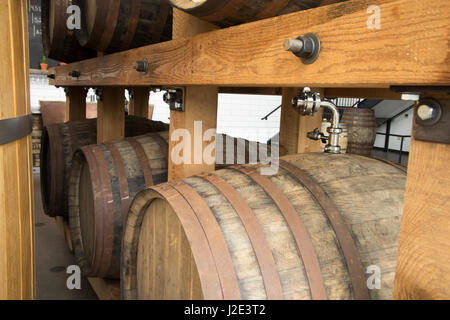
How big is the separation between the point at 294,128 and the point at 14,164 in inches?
76.1

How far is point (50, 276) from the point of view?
3430 millimetres

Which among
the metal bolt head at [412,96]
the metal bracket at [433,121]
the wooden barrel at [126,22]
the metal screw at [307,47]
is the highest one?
the wooden barrel at [126,22]

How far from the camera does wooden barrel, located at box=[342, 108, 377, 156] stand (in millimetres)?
5445

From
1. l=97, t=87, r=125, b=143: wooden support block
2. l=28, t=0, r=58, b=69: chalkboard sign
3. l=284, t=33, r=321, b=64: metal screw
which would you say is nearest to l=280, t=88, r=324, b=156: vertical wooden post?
l=97, t=87, r=125, b=143: wooden support block

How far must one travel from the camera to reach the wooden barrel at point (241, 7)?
4.35ft

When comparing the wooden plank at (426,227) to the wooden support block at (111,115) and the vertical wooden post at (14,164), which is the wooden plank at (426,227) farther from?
the wooden support block at (111,115)

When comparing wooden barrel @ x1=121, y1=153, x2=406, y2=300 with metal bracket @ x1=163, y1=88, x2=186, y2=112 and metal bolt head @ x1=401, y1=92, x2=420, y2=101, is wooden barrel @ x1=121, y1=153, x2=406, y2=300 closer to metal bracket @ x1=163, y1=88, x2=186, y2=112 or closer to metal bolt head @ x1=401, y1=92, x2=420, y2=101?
metal bracket @ x1=163, y1=88, x2=186, y2=112

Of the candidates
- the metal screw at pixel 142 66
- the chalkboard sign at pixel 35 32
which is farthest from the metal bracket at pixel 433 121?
the chalkboard sign at pixel 35 32

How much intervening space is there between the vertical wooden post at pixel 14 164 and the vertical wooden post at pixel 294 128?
180 centimetres

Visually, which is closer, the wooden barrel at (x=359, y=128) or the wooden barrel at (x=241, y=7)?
the wooden barrel at (x=241, y=7)

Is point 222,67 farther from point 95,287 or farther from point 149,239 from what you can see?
point 95,287

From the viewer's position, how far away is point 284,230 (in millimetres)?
1322

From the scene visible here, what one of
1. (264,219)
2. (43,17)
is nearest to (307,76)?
(264,219)

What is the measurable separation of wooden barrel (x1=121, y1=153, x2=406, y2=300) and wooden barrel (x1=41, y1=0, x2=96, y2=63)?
102 inches
